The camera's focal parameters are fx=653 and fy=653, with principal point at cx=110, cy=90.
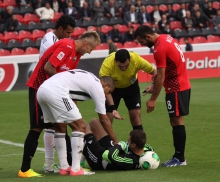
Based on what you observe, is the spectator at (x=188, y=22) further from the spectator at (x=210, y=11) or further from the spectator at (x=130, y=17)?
the spectator at (x=130, y=17)

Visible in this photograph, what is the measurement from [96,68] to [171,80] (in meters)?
13.7

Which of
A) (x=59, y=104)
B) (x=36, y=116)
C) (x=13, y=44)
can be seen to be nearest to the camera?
(x=59, y=104)

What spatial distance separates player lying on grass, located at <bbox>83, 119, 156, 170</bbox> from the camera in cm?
842

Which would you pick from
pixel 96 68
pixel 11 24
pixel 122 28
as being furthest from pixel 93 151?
pixel 122 28

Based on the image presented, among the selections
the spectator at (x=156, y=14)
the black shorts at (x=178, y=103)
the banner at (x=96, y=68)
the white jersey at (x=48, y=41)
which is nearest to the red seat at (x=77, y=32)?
the spectator at (x=156, y=14)

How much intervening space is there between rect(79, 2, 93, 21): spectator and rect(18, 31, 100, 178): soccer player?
19199mm

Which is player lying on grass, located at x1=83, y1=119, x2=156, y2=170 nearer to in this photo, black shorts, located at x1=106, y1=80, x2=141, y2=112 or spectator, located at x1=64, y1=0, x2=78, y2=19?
black shorts, located at x1=106, y1=80, x2=141, y2=112

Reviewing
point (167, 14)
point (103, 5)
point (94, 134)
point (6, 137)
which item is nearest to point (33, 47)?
point (103, 5)

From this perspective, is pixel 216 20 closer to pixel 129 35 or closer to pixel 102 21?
pixel 129 35

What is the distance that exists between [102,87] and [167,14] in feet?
70.6

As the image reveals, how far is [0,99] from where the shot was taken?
1936 centimetres

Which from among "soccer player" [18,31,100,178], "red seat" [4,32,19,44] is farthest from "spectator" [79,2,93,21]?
"soccer player" [18,31,100,178]

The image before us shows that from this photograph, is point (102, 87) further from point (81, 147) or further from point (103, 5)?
point (103, 5)

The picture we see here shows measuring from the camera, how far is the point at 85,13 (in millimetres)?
28266
